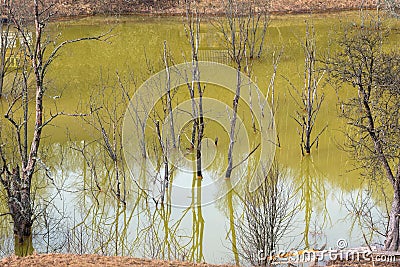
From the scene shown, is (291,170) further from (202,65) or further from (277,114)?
(202,65)

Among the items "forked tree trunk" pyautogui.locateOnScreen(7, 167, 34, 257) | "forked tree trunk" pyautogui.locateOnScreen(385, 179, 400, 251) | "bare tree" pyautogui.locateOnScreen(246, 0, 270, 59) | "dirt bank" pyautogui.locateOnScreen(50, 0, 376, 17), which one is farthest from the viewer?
"dirt bank" pyautogui.locateOnScreen(50, 0, 376, 17)

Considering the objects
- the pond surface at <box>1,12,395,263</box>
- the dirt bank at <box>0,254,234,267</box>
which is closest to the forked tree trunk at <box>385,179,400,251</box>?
the pond surface at <box>1,12,395,263</box>

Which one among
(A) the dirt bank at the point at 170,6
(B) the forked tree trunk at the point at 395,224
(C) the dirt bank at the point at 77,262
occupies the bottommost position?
(C) the dirt bank at the point at 77,262

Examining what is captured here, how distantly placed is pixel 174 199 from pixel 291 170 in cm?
408

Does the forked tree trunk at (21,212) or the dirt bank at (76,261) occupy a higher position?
the forked tree trunk at (21,212)

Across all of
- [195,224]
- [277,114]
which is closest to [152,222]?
[195,224]

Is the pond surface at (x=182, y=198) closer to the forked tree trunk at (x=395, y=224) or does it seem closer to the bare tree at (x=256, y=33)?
the forked tree trunk at (x=395, y=224)

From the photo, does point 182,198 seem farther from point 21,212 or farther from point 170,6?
point 170,6

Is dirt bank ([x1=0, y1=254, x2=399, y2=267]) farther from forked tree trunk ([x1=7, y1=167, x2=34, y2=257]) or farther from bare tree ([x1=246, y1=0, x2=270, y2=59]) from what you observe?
bare tree ([x1=246, y1=0, x2=270, y2=59])

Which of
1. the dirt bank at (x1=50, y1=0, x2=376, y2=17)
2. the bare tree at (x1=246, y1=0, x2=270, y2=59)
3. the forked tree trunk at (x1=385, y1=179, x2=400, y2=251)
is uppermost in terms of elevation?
the dirt bank at (x1=50, y1=0, x2=376, y2=17)

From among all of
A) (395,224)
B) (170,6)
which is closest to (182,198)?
(395,224)

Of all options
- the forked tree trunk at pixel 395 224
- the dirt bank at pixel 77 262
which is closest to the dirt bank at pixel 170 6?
the forked tree trunk at pixel 395 224

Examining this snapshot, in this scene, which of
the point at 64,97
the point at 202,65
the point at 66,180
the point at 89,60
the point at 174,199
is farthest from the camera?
the point at 89,60

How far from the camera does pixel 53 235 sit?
548 inches
